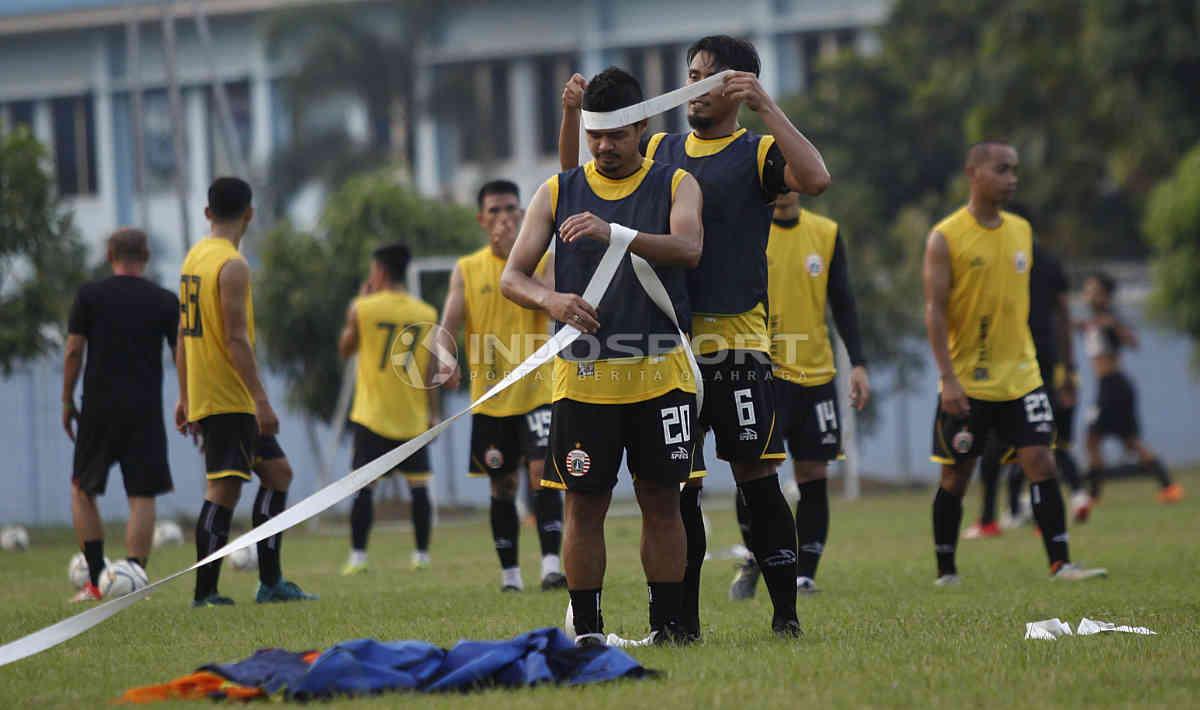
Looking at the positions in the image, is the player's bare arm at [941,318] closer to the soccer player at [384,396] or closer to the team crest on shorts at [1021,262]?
the team crest on shorts at [1021,262]

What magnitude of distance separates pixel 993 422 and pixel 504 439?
2.94 m

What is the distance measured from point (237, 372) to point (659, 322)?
3.58 m

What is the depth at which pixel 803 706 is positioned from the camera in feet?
17.1

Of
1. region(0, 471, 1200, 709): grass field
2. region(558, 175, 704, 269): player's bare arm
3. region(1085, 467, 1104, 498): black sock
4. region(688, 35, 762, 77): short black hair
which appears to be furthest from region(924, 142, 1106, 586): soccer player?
region(1085, 467, 1104, 498): black sock

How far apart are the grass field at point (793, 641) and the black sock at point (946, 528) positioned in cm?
19

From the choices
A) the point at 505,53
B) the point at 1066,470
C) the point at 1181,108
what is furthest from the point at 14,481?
the point at 505,53

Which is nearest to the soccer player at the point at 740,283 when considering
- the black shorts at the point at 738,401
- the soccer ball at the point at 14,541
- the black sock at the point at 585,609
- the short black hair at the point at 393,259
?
the black shorts at the point at 738,401

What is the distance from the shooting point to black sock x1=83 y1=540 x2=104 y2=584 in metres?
10.5

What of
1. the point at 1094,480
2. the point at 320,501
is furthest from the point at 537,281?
the point at 1094,480

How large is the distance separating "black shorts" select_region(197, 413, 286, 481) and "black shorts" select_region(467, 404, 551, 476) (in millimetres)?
1576

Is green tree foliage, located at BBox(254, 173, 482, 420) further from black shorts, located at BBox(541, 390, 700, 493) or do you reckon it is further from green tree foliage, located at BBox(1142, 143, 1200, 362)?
black shorts, located at BBox(541, 390, 700, 493)

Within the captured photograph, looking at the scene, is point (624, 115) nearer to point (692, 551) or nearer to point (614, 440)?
point (614, 440)

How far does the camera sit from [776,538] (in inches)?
279

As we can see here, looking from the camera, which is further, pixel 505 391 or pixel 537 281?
pixel 505 391
